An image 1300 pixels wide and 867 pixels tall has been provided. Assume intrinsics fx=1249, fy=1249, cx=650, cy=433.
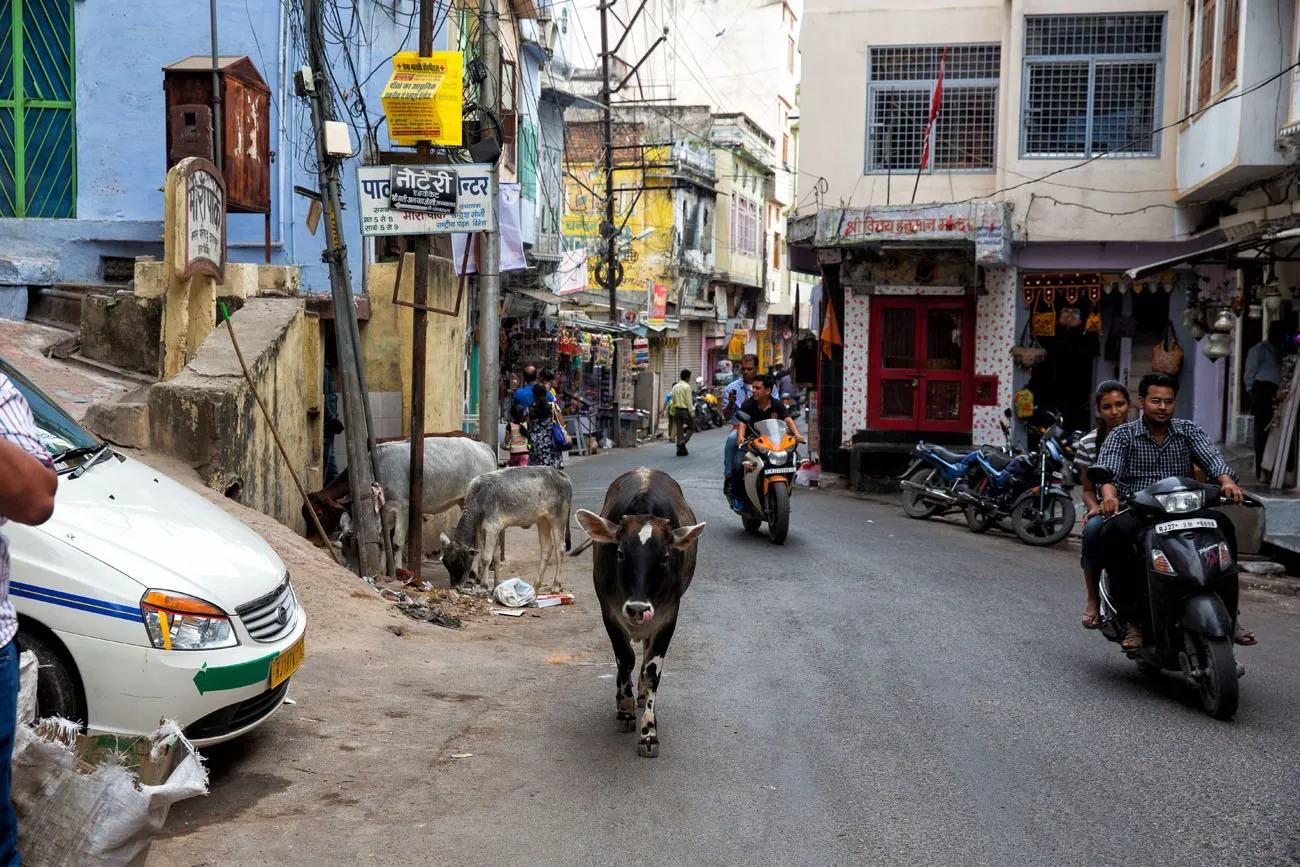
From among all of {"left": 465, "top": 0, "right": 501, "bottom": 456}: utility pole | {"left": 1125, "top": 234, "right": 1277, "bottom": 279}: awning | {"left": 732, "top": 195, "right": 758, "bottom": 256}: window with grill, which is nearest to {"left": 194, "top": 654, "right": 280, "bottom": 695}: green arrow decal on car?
{"left": 465, "top": 0, "right": 501, "bottom": 456}: utility pole

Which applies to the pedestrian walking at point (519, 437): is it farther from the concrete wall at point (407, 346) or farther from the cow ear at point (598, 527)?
the cow ear at point (598, 527)

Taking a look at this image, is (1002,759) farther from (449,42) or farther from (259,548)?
(449,42)

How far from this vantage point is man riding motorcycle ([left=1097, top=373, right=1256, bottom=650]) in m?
7.71

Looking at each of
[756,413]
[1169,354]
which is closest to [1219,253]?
[1169,354]

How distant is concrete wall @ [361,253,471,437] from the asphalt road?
212 inches

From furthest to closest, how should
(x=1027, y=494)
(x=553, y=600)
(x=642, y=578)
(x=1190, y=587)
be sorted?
(x=1027, y=494) < (x=553, y=600) < (x=1190, y=587) < (x=642, y=578)

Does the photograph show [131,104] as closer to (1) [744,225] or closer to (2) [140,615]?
(2) [140,615]

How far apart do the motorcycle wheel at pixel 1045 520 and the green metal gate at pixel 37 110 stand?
13.1m

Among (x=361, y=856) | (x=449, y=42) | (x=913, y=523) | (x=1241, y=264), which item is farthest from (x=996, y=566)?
(x=449, y=42)

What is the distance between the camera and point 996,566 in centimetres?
1308

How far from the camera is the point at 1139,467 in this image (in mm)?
7875

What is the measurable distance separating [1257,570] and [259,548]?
10355 millimetres

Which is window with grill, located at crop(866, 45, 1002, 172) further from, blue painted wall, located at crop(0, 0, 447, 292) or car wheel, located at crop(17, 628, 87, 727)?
car wheel, located at crop(17, 628, 87, 727)

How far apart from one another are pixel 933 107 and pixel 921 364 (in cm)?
416
